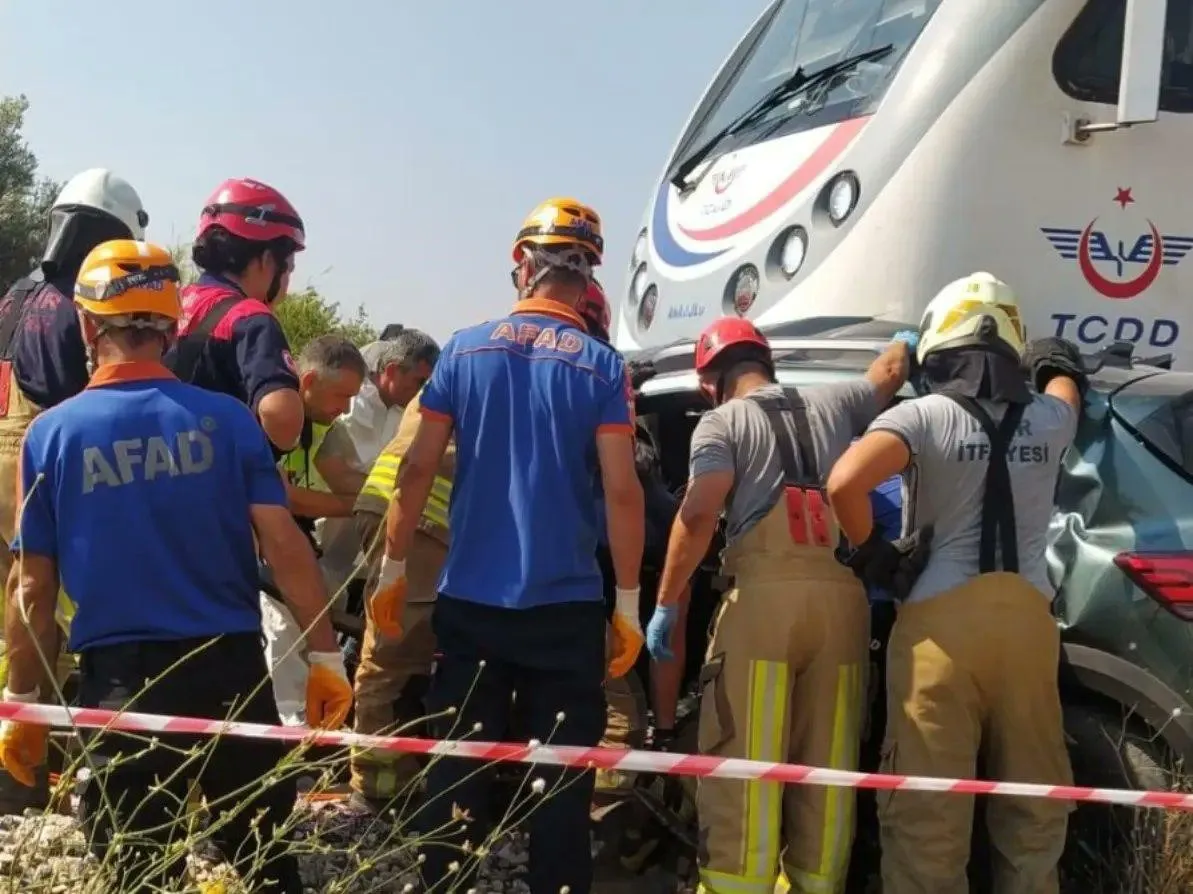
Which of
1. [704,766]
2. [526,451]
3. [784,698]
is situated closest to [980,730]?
[784,698]

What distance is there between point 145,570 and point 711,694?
1609mm

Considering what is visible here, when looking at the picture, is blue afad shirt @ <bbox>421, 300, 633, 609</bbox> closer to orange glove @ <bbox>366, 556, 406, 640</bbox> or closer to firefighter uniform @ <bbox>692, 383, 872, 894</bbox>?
orange glove @ <bbox>366, 556, 406, 640</bbox>

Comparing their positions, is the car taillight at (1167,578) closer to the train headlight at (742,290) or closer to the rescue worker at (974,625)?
the rescue worker at (974,625)

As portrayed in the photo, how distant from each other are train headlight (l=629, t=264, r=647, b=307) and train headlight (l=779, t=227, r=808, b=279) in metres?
1.00

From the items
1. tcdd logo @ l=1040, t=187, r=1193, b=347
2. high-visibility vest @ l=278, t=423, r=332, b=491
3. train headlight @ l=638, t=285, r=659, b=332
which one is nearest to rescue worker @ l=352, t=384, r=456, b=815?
high-visibility vest @ l=278, t=423, r=332, b=491

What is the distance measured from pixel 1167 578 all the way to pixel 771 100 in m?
2.88

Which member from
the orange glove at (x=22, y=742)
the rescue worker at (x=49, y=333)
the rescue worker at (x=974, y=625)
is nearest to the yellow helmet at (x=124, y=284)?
the orange glove at (x=22, y=742)

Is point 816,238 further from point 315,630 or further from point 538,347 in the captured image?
point 315,630

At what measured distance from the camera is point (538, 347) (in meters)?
3.41

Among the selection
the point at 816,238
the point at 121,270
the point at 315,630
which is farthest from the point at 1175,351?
the point at 121,270

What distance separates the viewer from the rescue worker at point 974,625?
10.5ft

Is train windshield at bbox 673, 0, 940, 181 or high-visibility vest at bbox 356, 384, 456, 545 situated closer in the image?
high-visibility vest at bbox 356, 384, 456, 545

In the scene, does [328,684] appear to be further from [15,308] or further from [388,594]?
[15,308]

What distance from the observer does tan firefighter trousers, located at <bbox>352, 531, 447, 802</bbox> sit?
13.7 ft
